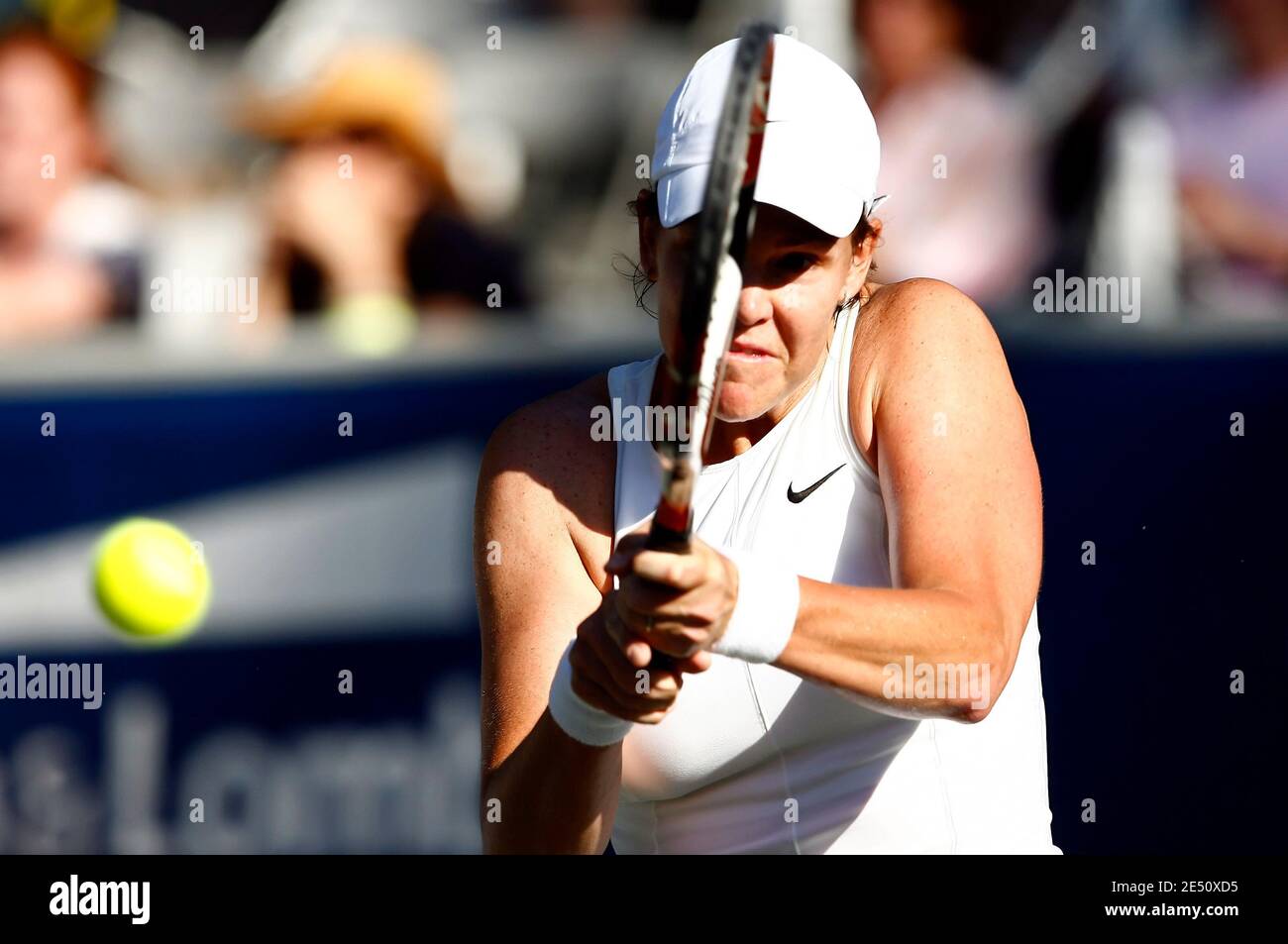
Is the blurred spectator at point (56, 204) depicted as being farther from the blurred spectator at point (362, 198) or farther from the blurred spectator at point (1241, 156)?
the blurred spectator at point (1241, 156)

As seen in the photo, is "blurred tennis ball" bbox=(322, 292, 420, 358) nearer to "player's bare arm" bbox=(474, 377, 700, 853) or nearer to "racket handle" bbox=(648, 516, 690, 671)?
"player's bare arm" bbox=(474, 377, 700, 853)

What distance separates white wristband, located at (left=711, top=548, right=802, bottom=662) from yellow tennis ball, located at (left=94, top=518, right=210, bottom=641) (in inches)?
89.7

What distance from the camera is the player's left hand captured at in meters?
1.72

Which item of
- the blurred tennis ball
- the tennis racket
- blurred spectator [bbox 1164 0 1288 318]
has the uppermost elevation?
blurred spectator [bbox 1164 0 1288 318]

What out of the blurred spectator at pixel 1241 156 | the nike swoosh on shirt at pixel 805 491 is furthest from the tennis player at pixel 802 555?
the blurred spectator at pixel 1241 156

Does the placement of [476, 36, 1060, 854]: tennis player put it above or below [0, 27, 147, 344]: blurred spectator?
below

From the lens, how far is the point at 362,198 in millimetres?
4535

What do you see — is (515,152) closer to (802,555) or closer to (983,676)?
(802,555)

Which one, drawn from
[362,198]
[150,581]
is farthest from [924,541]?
[362,198]

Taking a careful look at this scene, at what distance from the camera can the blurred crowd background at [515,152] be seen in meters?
4.21

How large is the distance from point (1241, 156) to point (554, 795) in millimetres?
2831

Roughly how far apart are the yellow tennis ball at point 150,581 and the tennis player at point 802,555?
167 centimetres

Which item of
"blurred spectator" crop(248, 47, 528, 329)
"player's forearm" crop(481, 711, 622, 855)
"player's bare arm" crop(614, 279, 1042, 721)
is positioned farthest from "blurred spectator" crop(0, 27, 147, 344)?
"player's bare arm" crop(614, 279, 1042, 721)

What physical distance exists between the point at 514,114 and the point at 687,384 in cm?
303
